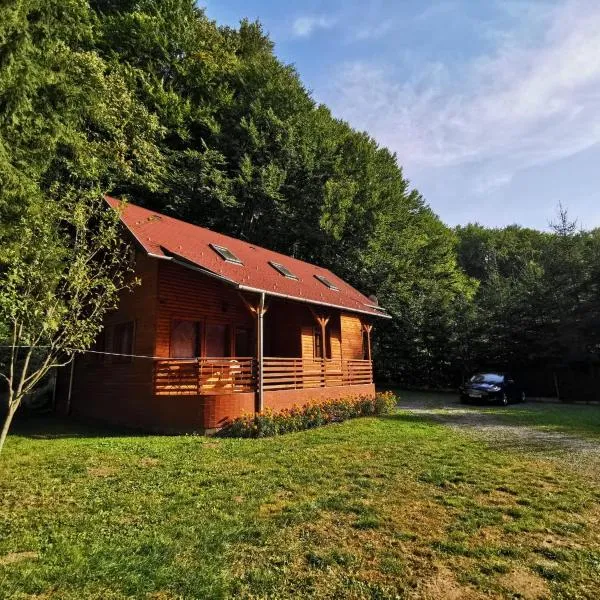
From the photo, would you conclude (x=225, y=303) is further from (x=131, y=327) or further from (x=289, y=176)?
(x=289, y=176)

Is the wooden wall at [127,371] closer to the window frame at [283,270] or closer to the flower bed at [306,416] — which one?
the flower bed at [306,416]

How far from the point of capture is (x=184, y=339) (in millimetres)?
13000

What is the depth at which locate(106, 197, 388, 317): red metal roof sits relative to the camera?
1181 cm

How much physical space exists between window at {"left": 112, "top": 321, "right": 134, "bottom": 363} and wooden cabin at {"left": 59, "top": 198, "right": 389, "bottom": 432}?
0.11 ft

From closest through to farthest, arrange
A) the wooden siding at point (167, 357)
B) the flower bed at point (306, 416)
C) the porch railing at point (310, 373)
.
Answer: the flower bed at point (306, 416), the wooden siding at point (167, 357), the porch railing at point (310, 373)

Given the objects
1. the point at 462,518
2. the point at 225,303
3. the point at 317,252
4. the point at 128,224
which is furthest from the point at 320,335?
the point at 462,518

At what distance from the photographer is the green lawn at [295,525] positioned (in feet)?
11.8

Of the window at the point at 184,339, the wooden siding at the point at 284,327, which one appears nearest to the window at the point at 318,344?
the wooden siding at the point at 284,327

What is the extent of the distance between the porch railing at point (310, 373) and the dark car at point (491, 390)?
4.98m

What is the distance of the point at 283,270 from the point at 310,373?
458 cm

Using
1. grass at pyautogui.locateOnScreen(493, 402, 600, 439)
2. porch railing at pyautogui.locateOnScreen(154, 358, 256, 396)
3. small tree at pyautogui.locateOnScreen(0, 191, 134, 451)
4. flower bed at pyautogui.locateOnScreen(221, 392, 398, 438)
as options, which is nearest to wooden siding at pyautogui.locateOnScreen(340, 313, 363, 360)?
flower bed at pyautogui.locateOnScreen(221, 392, 398, 438)

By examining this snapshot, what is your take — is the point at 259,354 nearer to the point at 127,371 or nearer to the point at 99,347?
the point at 127,371

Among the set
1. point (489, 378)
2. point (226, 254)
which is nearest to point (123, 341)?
point (226, 254)

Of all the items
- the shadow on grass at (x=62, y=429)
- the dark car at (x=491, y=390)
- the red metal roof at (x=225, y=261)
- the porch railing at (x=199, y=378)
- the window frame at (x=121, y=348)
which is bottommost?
the shadow on grass at (x=62, y=429)
